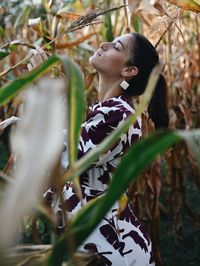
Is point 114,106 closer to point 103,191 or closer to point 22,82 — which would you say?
point 103,191

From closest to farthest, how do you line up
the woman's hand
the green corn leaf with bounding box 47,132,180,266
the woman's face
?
the green corn leaf with bounding box 47,132,180,266
the woman's hand
the woman's face

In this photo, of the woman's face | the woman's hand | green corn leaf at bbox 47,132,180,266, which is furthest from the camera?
the woman's face

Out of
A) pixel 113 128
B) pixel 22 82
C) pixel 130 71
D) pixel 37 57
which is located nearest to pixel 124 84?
pixel 130 71

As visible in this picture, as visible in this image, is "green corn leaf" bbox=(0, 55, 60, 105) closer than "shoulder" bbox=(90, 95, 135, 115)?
Yes

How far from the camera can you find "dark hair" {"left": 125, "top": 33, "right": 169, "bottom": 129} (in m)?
1.41

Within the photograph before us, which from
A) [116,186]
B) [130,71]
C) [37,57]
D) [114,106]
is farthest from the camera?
[130,71]

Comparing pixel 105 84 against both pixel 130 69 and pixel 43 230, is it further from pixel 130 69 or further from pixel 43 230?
pixel 43 230

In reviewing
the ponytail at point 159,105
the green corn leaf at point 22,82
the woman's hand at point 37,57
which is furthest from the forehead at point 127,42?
the green corn leaf at point 22,82

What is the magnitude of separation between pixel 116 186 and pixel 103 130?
2.52 ft

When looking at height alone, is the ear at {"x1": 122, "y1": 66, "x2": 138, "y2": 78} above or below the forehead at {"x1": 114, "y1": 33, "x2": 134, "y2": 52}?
below

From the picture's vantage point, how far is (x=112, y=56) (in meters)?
1.38

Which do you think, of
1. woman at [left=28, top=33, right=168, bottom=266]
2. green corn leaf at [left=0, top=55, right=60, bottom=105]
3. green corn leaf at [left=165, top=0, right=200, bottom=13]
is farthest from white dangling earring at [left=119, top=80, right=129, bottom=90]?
green corn leaf at [left=0, top=55, right=60, bottom=105]

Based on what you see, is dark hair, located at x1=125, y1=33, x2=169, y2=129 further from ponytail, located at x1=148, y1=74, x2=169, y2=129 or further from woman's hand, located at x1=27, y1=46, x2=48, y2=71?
woman's hand, located at x1=27, y1=46, x2=48, y2=71

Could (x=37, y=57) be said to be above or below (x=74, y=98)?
below
